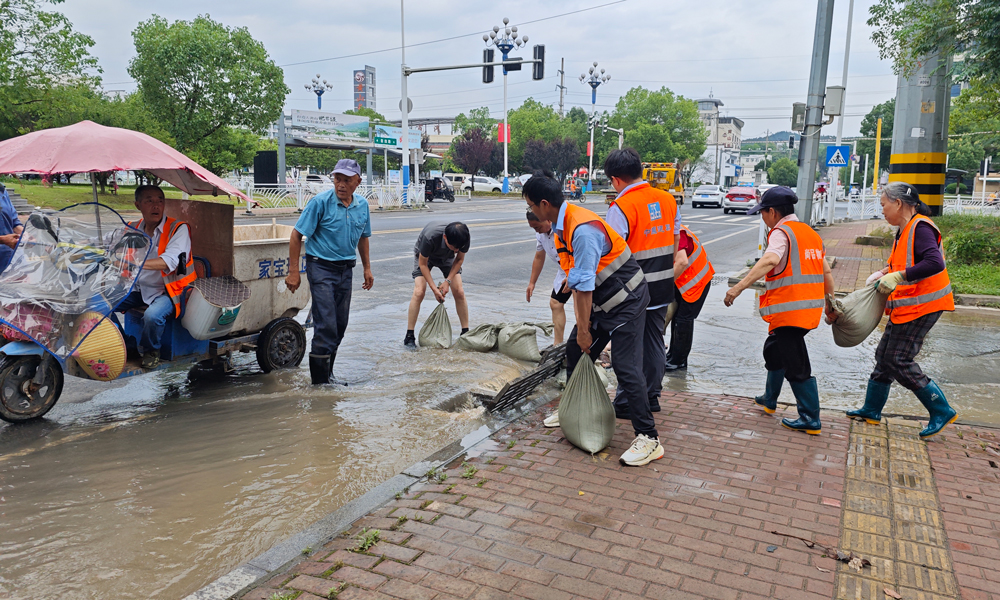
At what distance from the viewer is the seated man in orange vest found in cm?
489

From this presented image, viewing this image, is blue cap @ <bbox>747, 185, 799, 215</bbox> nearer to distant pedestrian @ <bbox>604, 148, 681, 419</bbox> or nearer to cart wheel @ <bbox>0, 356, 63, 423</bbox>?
distant pedestrian @ <bbox>604, 148, 681, 419</bbox>

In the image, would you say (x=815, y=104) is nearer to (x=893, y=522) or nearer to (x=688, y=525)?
(x=893, y=522)

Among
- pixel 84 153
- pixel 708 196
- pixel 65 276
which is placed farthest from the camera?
pixel 708 196

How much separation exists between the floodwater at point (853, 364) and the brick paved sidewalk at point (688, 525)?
118cm

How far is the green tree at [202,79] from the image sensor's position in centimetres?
2927

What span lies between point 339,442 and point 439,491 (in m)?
1.12

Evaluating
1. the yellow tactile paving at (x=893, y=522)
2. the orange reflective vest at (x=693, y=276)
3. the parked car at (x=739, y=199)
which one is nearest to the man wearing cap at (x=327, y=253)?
the orange reflective vest at (x=693, y=276)

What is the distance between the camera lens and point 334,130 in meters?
43.0

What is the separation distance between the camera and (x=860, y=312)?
192 inches

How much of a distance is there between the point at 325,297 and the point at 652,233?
261 centimetres

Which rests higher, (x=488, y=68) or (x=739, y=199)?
(x=488, y=68)

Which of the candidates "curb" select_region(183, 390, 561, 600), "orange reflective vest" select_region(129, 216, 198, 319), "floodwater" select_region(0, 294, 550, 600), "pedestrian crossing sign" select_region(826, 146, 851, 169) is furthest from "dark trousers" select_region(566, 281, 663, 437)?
"pedestrian crossing sign" select_region(826, 146, 851, 169)

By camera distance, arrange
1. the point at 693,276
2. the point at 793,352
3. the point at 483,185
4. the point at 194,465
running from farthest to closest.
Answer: the point at 483,185, the point at 693,276, the point at 793,352, the point at 194,465

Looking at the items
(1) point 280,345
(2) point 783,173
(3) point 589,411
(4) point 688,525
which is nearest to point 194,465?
(1) point 280,345
